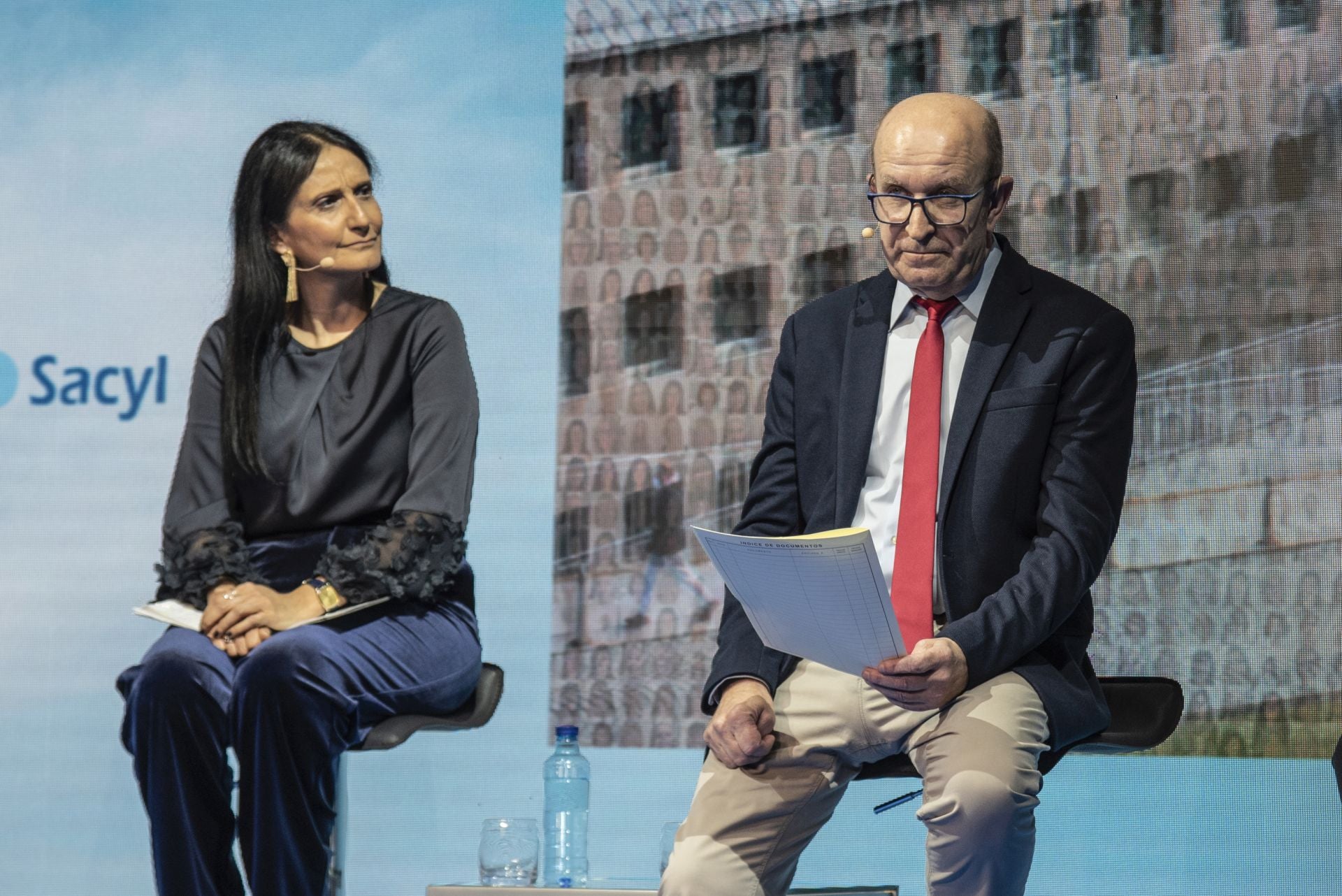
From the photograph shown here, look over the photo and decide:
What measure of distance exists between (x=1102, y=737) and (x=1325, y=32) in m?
2.07

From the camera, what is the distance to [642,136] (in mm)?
3752

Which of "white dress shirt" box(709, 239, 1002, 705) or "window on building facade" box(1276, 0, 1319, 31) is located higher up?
"window on building facade" box(1276, 0, 1319, 31)

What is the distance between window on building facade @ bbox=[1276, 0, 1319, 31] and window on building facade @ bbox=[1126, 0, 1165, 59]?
0.27 meters

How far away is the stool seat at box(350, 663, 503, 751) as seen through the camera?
283 centimetres

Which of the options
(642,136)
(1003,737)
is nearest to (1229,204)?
(642,136)

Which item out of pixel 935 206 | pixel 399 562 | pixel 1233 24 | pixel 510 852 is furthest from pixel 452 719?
pixel 1233 24

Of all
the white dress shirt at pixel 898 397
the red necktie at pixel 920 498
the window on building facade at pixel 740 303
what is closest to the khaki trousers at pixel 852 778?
the red necktie at pixel 920 498

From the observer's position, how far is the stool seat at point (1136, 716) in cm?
241

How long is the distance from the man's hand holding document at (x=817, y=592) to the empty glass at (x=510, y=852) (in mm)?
1543

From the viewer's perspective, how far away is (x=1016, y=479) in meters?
2.25

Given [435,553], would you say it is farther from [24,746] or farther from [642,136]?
[24,746]

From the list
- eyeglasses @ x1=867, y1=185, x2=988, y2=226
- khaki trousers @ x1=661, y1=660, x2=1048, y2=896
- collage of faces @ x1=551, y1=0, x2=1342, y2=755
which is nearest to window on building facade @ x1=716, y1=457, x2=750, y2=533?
collage of faces @ x1=551, y1=0, x2=1342, y2=755

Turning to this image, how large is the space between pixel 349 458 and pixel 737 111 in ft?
4.42

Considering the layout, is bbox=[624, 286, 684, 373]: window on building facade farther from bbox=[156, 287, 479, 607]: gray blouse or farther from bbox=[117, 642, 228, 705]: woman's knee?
bbox=[117, 642, 228, 705]: woman's knee
